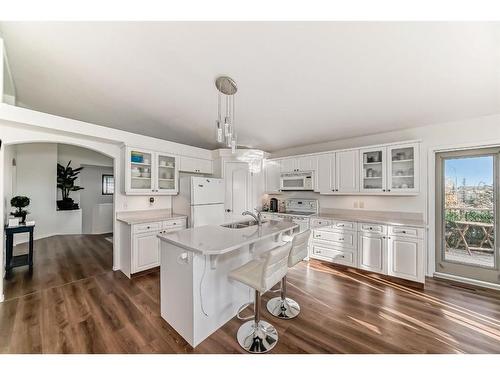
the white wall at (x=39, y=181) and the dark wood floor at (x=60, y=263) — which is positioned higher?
the white wall at (x=39, y=181)

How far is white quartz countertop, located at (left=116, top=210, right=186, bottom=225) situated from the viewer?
3.07 meters

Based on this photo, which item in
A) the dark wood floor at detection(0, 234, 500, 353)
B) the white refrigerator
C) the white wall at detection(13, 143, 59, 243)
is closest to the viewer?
the dark wood floor at detection(0, 234, 500, 353)

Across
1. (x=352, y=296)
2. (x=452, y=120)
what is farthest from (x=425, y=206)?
(x=352, y=296)

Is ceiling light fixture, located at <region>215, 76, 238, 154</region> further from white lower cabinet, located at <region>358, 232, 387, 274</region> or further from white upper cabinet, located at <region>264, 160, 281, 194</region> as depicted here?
white lower cabinet, located at <region>358, 232, 387, 274</region>

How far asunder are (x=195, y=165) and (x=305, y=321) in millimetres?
3301

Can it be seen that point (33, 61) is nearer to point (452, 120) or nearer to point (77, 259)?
point (77, 259)

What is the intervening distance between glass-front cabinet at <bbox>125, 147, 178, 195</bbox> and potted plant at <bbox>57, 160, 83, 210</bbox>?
3.84 meters

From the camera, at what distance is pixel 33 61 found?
2191 millimetres

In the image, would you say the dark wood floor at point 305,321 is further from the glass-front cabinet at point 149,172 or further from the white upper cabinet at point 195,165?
the white upper cabinet at point 195,165

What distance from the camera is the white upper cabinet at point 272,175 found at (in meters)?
4.34

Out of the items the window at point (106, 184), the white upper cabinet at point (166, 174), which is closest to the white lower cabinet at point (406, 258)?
the white upper cabinet at point (166, 174)

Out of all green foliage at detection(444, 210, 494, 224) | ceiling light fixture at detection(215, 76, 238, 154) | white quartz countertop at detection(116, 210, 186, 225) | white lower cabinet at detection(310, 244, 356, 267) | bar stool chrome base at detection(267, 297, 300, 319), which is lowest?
bar stool chrome base at detection(267, 297, 300, 319)

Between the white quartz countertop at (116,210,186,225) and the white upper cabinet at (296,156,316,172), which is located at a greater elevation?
the white upper cabinet at (296,156,316,172)

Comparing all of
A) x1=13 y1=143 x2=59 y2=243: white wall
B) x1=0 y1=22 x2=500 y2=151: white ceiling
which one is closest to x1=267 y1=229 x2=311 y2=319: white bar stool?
x1=0 y1=22 x2=500 y2=151: white ceiling
